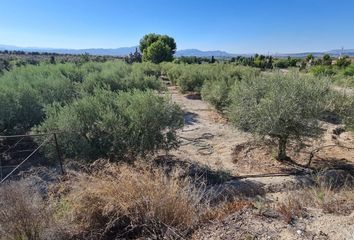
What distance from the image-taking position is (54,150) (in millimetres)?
7410

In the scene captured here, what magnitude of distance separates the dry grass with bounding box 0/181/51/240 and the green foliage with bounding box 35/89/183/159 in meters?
3.83

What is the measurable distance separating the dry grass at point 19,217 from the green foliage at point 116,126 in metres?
3.83

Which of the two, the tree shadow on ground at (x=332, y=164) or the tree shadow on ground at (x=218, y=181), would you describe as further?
the tree shadow on ground at (x=332, y=164)

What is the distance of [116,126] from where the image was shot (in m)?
7.36

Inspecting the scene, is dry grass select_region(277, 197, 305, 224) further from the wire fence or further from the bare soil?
the wire fence

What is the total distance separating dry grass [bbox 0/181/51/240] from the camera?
3.34 m

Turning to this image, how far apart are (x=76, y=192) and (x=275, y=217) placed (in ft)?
7.98

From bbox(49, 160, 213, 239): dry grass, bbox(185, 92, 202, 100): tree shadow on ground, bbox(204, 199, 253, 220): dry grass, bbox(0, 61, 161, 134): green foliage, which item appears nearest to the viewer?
bbox(49, 160, 213, 239): dry grass

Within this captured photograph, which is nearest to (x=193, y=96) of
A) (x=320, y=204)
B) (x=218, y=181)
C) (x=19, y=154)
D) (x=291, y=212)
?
(x=19, y=154)

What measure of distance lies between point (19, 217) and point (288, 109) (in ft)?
19.5

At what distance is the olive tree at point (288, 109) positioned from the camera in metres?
7.35

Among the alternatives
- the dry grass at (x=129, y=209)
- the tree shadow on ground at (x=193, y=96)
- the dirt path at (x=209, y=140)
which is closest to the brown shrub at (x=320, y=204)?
the dry grass at (x=129, y=209)

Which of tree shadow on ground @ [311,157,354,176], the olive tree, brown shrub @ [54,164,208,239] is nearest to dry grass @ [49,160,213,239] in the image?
brown shrub @ [54,164,208,239]

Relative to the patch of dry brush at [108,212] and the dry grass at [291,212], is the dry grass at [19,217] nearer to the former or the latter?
the patch of dry brush at [108,212]
